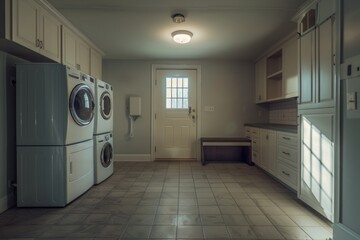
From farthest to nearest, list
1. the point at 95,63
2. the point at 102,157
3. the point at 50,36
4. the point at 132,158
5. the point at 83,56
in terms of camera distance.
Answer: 1. the point at 132,158
2. the point at 95,63
3. the point at 83,56
4. the point at 102,157
5. the point at 50,36

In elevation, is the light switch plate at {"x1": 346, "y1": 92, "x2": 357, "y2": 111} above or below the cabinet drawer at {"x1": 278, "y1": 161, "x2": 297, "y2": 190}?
above

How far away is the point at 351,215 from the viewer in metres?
1.50

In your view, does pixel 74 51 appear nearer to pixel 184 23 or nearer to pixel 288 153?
pixel 184 23

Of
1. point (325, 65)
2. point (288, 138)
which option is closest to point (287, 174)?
point (288, 138)

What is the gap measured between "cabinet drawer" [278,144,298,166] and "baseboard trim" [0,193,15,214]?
322 centimetres

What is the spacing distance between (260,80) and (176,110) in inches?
72.6

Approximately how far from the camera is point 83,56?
337cm

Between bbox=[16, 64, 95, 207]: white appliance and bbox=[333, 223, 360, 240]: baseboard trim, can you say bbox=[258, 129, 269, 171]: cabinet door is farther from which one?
bbox=[16, 64, 95, 207]: white appliance

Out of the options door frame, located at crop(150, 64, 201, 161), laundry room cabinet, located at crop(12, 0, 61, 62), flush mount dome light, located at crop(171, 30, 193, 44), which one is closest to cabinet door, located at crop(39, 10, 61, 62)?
laundry room cabinet, located at crop(12, 0, 61, 62)

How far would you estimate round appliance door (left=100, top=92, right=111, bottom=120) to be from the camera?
3133 mm

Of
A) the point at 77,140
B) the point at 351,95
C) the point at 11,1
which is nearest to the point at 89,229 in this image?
the point at 77,140

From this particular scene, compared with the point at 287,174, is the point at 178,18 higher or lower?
higher

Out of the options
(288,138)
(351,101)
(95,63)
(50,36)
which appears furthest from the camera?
(95,63)

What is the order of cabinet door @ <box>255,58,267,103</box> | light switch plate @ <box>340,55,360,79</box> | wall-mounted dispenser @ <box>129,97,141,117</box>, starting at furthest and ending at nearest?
wall-mounted dispenser @ <box>129,97,141,117</box> < cabinet door @ <box>255,58,267,103</box> < light switch plate @ <box>340,55,360,79</box>
